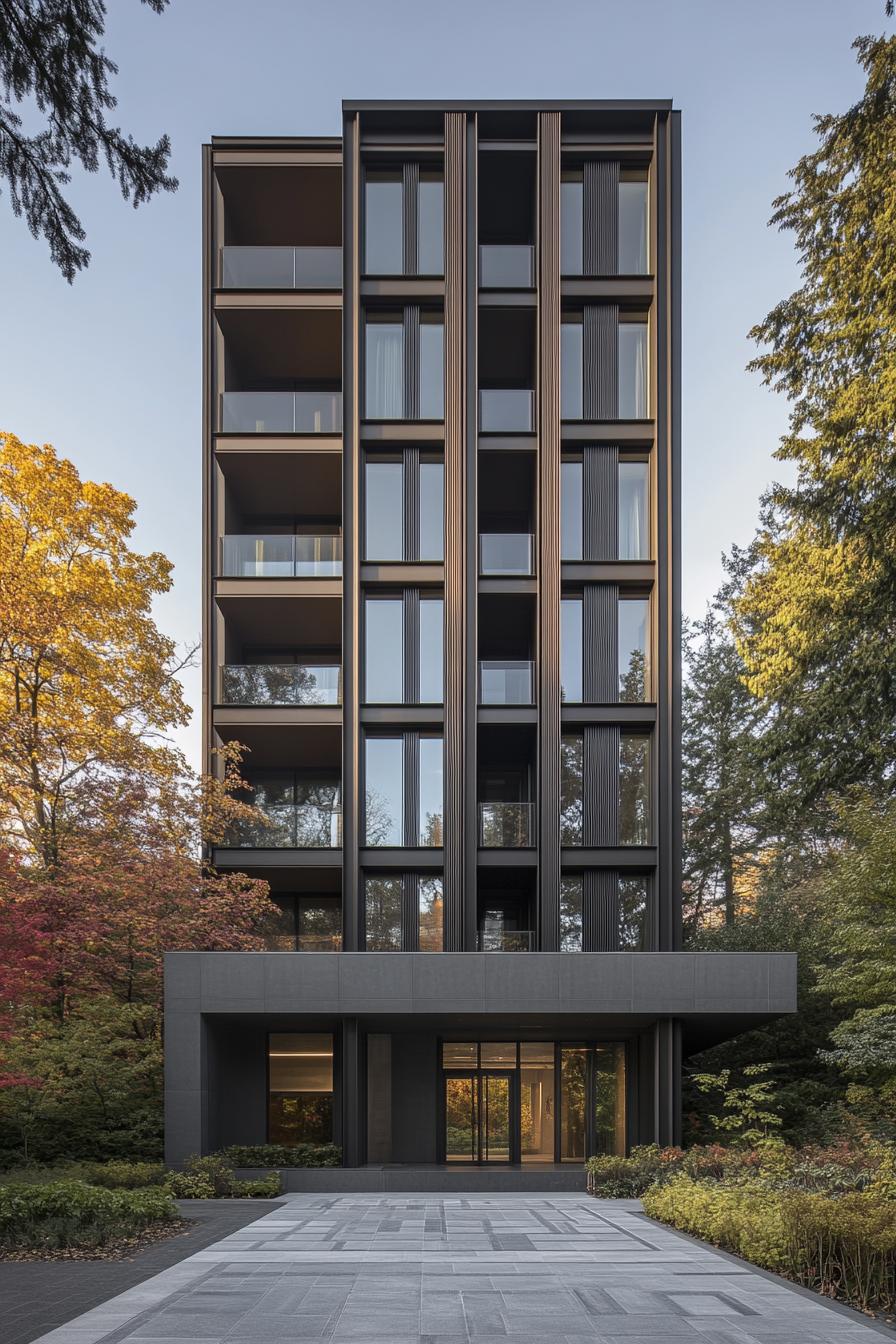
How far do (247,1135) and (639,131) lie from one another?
1082 inches

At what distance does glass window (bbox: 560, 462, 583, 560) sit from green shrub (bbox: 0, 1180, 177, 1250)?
18058 mm

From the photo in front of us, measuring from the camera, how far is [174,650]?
26.3 m

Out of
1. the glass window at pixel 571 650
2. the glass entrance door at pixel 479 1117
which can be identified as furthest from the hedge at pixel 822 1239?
the glass window at pixel 571 650

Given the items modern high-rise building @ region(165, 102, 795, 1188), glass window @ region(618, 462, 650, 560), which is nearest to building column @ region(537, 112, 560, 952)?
modern high-rise building @ region(165, 102, 795, 1188)

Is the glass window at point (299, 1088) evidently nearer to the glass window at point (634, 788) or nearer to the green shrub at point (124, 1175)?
the green shrub at point (124, 1175)

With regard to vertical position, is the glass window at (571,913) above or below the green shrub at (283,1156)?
above

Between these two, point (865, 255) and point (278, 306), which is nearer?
point (865, 255)

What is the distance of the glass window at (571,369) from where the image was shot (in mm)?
27547

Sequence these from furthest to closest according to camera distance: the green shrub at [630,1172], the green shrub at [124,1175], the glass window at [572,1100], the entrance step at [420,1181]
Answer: the glass window at [572,1100]
the entrance step at [420,1181]
the green shrub at [630,1172]
the green shrub at [124,1175]

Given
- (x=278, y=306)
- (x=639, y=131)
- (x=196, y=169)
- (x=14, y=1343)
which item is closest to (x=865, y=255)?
(x=639, y=131)

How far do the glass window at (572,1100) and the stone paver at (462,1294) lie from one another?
858 centimetres

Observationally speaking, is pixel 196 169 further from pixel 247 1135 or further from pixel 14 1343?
pixel 14 1343

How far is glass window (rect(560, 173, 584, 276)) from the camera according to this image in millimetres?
27953

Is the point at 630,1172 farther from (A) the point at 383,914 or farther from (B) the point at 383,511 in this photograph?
(B) the point at 383,511
